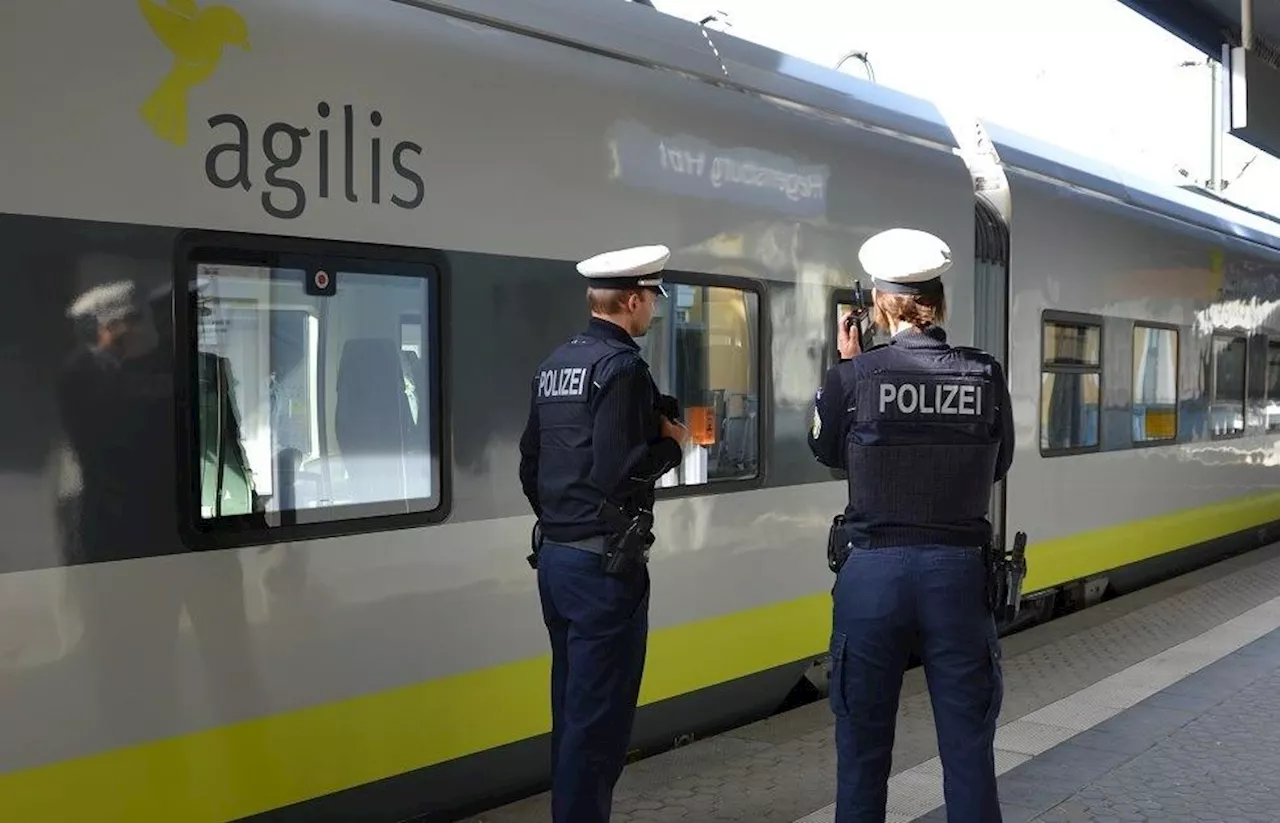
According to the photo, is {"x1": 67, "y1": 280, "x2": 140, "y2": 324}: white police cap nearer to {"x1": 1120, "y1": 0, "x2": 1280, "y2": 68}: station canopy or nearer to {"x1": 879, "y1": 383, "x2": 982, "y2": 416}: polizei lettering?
{"x1": 879, "y1": 383, "x2": 982, "y2": 416}: polizei lettering

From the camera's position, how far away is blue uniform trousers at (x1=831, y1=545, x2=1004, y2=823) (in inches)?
133

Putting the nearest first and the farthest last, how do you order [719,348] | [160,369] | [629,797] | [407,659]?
[160,369] → [407,659] → [629,797] → [719,348]

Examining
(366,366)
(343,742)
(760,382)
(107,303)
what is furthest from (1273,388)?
(107,303)

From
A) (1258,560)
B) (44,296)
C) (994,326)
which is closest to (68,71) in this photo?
(44,296)

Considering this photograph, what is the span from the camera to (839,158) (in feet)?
19.7

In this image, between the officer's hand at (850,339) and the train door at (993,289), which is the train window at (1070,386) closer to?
the train door at (993,289)

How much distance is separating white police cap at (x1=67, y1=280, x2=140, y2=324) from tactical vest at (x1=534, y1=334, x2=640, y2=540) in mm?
1138

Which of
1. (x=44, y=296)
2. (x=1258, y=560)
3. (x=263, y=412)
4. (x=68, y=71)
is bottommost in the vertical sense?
(x=1258, y=560)

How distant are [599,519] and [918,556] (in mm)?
874

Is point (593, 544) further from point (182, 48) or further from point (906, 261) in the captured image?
point (182, 48)

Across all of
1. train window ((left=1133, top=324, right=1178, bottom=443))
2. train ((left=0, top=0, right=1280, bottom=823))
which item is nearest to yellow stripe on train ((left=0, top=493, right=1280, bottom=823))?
train ((left=0, top=0, right=1280, bottom=823))

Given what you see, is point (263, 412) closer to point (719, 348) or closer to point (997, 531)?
point (719, 348)

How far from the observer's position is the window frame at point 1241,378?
443 inches

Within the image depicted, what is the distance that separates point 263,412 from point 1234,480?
34.3 feet
